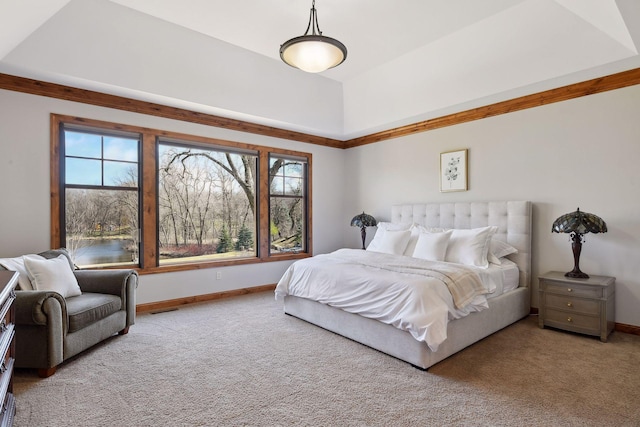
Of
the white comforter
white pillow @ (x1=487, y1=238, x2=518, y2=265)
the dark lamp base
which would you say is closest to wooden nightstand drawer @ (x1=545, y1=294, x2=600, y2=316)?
the dark lamp base

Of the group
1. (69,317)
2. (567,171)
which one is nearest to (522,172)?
(567,171)

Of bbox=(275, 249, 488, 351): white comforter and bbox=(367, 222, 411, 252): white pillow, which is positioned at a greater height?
bbox=(367, 222, 411, 252): white pillow

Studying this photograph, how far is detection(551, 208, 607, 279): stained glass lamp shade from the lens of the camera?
10.6 feet

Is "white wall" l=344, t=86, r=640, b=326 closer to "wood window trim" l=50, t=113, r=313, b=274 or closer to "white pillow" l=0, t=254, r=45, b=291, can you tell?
"wood window trim" l=50, t=113, r=313, b=274

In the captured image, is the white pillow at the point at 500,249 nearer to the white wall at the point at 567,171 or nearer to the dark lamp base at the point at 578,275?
the white wall at the point at 567,171

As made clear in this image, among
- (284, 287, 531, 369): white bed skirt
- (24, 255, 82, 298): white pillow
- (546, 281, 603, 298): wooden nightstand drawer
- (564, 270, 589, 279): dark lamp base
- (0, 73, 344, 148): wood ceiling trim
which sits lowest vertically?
(284, 287, 531, 369): white bed skirt

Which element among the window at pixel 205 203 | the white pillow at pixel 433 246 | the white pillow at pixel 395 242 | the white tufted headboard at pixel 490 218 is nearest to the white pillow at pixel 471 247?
the white pillow at pixel 433 246

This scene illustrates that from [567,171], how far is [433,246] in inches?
66.9

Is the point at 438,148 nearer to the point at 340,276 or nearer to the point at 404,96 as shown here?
the point at 404,96

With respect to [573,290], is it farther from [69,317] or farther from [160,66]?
[160,66]

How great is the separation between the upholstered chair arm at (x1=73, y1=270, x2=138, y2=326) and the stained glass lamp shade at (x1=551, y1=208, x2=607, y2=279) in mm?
4408

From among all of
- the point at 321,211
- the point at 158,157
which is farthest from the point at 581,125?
the point at 158,157

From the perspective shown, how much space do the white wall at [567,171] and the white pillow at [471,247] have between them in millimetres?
676

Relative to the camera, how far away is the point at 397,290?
111 inches
